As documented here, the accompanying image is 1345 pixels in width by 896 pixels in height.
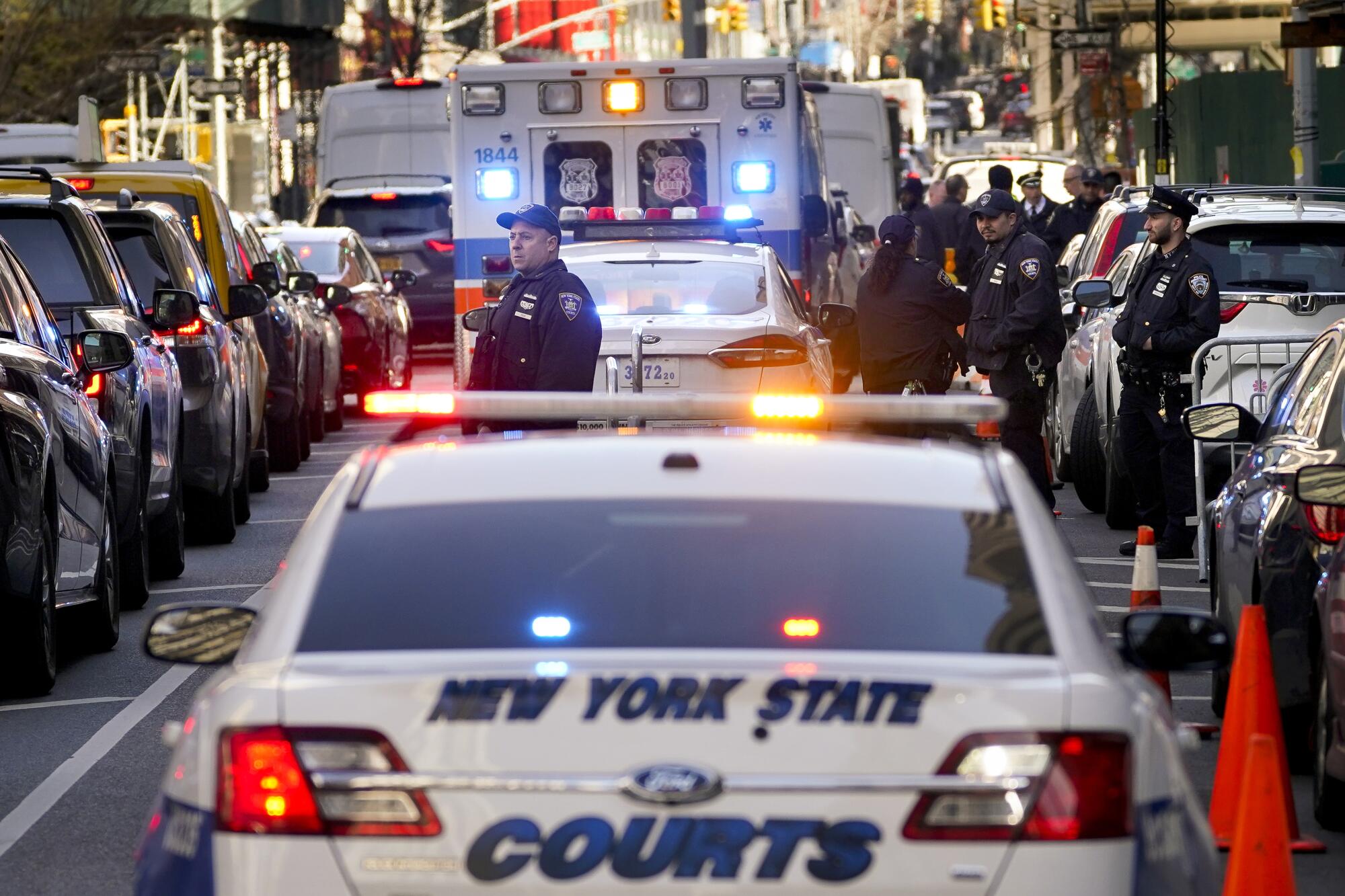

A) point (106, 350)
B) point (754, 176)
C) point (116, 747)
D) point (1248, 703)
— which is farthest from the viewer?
point (754, 176)

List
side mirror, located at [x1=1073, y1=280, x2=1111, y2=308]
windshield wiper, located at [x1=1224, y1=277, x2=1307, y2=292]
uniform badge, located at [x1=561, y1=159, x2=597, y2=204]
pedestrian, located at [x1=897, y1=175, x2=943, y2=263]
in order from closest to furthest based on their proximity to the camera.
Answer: windshield wiper, located at [x1=1224, y1=277, x2=1307, y2=292] → side mirror, located at [x1=1073, y1=280, x2=1111, y2=308] → uniform badge, located at [x1=561, y1=159, x2=597, y2=204] → pedestrian, located at [x1=897, y1=175, x2=943, y2=263]

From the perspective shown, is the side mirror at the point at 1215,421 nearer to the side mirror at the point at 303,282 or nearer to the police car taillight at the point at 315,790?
the police car taillight at the point at 315,790

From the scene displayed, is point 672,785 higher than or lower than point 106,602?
higher

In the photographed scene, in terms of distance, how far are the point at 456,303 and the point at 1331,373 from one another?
41.1 ft

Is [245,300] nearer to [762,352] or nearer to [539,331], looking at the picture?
[762,352]

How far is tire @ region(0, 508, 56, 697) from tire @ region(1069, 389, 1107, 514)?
718 cm

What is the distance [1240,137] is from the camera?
33.3m

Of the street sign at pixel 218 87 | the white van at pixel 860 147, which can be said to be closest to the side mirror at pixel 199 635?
the white van at pixel 860 147

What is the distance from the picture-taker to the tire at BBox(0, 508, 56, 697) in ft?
Answer: 30.9

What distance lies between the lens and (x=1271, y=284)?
46.5ft

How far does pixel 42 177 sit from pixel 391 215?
17.9 m

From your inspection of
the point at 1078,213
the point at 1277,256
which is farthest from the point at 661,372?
the point at 1078,213

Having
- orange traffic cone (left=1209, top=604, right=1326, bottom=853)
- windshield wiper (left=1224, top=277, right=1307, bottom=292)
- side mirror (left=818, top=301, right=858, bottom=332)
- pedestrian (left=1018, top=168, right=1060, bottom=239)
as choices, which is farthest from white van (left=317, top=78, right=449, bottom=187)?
orange traffic cone (left=1209, top=604, right=1326, bottom=853)

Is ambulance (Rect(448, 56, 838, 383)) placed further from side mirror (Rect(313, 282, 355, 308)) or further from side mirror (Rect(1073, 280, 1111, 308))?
side mirror (Rect(1073, 280, 1111, 308))
